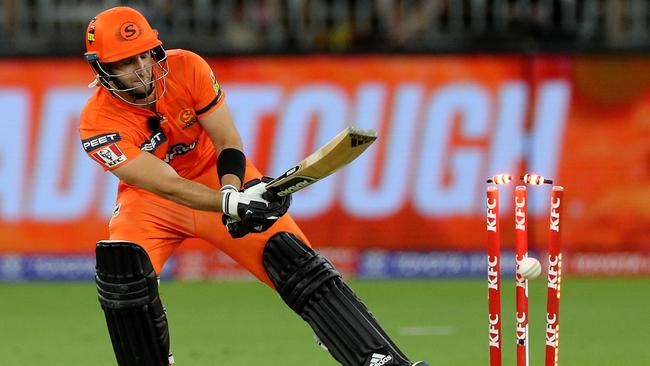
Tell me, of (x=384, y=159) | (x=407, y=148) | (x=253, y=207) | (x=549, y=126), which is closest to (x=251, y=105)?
(x=384, y=159)

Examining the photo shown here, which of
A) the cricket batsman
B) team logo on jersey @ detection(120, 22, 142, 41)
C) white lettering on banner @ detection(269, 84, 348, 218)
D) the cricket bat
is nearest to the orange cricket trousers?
the cricket batsman

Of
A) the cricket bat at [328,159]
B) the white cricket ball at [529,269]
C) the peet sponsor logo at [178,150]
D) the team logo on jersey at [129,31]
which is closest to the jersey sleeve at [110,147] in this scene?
the peet sponsor logo at [178,150]

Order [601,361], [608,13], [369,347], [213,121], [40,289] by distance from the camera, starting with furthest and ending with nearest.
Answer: [608,13], [40,289], [601,361], [213,121], [369,347]

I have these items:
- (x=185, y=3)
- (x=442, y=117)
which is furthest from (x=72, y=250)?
(x=442, y=117)

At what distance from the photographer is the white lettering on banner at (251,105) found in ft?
37.2

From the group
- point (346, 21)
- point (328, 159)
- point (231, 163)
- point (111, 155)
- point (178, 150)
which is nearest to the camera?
point (328, 159)

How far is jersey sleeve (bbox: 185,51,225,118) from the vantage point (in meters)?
6.29

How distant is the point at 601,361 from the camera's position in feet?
25.4

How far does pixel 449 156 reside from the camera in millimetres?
11352

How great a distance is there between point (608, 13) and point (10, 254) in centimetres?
557

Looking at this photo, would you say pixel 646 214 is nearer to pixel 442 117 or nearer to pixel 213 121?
pixel 442 117

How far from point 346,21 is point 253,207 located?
21.3 feet

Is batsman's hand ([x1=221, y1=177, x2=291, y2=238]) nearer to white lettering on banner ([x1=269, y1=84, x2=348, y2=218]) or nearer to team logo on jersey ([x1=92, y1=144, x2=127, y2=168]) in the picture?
team logo on jersey ([x1=92, y1=144, x2=127, y2=168])

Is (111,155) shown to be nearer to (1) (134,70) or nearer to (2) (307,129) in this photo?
(1) (134,70)
